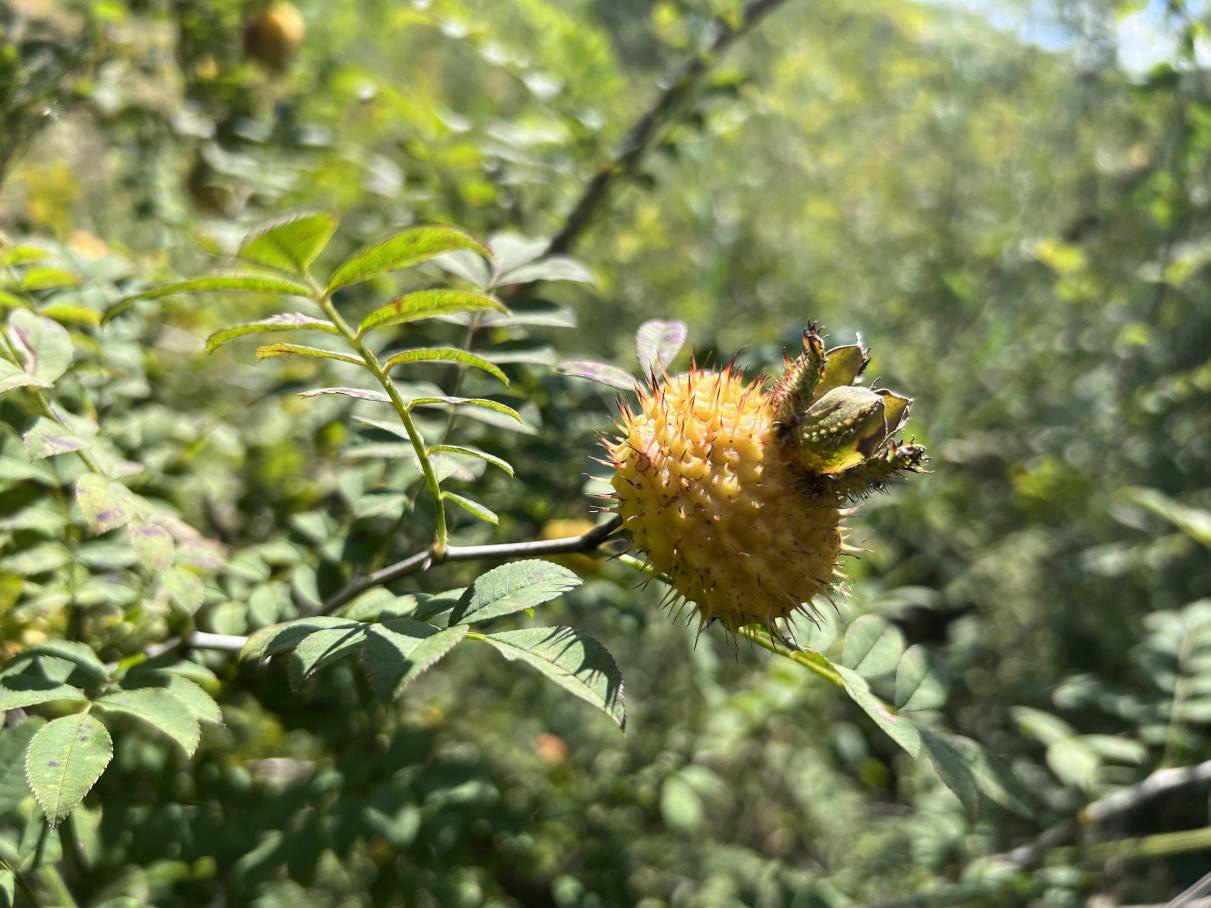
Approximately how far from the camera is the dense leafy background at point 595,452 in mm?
1597

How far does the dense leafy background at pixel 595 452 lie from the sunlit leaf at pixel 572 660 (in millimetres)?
241

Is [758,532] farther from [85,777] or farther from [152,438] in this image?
[152,438]

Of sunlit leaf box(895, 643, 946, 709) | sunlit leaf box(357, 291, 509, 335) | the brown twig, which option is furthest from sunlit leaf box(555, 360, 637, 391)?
the brown twig

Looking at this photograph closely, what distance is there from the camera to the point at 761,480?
1.25 meters

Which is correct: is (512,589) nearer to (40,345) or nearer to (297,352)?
→ (297,352)

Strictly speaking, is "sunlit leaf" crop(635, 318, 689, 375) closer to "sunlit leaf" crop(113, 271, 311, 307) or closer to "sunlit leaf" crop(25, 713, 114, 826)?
"sunlit leaf" crop(113, 271, 311, 307)

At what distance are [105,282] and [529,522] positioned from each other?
2.97 ft

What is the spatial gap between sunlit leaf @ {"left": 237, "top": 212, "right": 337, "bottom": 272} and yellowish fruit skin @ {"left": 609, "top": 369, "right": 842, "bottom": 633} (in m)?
0.52

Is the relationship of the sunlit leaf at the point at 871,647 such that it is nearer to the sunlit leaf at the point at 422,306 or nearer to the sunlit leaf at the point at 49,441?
the sunlit leaf at the point at 422,306

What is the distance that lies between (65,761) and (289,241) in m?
0.63

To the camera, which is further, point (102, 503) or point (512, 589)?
point (102, 503)

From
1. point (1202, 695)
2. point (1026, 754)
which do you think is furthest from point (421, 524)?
point (1026, 754)

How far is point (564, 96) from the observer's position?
2486mm

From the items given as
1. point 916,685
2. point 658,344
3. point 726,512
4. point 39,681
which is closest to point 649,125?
point 658,344
